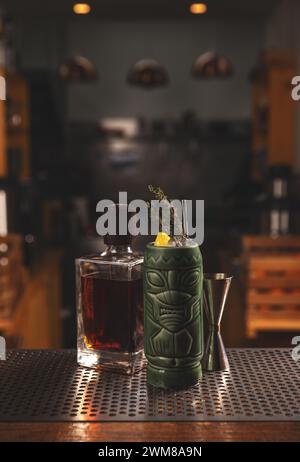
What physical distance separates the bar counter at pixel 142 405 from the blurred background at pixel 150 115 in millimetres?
3932

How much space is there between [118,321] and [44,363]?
0.22 m

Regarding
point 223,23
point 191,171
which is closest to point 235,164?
point 191,171

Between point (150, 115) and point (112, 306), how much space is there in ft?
24.7

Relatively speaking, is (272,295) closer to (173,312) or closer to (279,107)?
(173,312)

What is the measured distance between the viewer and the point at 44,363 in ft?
4.50

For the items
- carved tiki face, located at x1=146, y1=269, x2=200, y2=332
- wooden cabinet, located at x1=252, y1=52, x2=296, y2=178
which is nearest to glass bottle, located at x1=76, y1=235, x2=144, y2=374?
carved tiki face, located at x1=146, y1=269, x2=200, y2=332

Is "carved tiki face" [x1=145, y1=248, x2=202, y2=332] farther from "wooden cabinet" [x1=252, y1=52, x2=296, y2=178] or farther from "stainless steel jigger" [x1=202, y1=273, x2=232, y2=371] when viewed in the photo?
"wooden cabinet" [x1=252, y1=52, x2=296, y2=178]

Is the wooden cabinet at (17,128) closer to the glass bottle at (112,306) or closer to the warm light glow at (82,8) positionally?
the warm light glow at (82,8)

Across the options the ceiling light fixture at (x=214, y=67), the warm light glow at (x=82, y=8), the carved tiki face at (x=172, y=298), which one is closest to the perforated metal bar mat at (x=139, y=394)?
the carved tiki face at (x=172, y=298)

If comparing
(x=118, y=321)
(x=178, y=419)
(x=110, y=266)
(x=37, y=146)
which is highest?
(x=37, y=146)

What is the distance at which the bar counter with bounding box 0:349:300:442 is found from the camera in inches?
39.5

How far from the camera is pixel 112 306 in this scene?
1.27 metres

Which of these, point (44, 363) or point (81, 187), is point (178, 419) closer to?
point (44, 363)

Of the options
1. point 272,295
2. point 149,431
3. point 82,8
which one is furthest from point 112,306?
point 82,8
